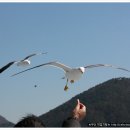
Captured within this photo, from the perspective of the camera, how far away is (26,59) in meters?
10.9

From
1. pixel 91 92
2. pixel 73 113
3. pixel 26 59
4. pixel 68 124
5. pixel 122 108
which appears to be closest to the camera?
pixel 68 124

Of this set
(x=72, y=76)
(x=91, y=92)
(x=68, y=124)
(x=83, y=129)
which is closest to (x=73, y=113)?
(x=68, y=124)

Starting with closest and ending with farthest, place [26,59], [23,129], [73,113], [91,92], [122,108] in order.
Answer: [23,129] → [73,113] → [26,59] → [122,108] → [91,92]

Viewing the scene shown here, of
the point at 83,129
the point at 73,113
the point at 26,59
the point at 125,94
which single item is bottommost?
the point at 125,94

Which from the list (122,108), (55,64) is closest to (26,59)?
(55,64)

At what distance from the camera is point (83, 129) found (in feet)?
4.53

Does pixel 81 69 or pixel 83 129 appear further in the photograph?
pixel 81 69

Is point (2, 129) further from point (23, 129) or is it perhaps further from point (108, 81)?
point (108, 81)

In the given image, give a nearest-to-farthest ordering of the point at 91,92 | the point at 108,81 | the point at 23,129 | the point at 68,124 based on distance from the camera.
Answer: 1. the point at 23,129
2. the point at 68,124
3. the point at 91,92
4. the point at 108,81

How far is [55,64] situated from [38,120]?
26.6 ft

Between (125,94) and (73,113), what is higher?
(73,113)

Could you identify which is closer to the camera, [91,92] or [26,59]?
[26,59]

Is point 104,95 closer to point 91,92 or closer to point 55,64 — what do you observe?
point 91,92

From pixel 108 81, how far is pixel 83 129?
4697 centimetres
